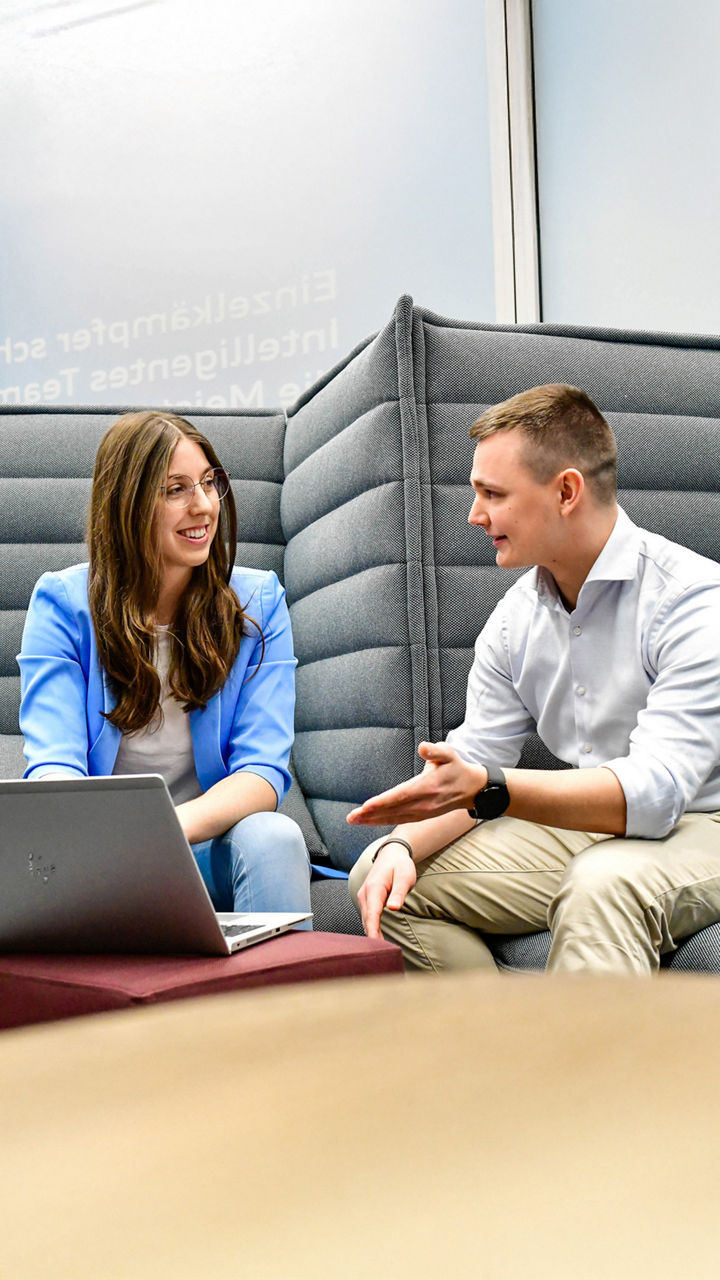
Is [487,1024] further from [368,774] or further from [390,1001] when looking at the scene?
[368,774]

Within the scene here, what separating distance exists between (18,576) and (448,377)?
883 mm

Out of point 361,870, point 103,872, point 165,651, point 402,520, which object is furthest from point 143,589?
point 103,872

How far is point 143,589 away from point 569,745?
675 mm

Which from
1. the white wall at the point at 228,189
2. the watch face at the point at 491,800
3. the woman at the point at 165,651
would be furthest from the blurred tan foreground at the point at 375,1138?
the white wall at the point at 228,189

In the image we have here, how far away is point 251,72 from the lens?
3.09m

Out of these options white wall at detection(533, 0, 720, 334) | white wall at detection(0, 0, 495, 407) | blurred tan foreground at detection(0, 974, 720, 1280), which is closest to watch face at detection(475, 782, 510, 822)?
blurred tan foreground at detection(0, 974, 720, 1280)

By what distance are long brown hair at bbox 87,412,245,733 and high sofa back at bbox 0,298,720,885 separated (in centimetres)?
24

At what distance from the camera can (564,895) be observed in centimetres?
134

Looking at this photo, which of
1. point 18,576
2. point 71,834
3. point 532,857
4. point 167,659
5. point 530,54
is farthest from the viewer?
point 530,54

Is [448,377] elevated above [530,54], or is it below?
below

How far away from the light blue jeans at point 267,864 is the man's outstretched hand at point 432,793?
191 millimetres

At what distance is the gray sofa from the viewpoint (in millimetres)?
1794

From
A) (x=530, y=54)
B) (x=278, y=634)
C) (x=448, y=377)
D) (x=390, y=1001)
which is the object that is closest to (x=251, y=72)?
(x=530, y=54)

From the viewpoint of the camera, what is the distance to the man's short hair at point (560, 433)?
1.65 metres
